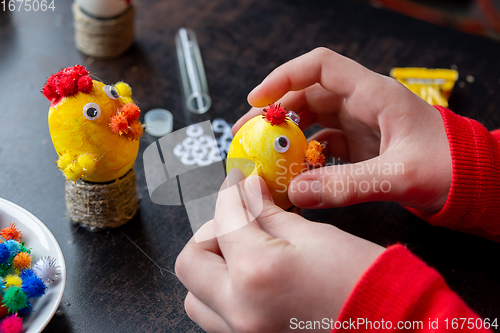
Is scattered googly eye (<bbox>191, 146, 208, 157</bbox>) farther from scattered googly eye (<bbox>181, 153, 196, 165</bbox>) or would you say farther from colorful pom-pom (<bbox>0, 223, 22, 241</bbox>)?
colorful pom-pom (<bbox>0, 223, 22, 241</bbox>)

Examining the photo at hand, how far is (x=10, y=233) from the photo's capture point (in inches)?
24.8

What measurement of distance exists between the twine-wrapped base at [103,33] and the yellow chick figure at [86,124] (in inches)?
17.0

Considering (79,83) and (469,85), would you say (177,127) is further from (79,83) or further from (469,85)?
(469,85)

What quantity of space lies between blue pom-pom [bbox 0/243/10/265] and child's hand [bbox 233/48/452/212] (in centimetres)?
44

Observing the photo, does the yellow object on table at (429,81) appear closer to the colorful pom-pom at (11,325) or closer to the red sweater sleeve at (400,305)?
the red sweater sleeve at (400,305)

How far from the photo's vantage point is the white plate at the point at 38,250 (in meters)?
0.55

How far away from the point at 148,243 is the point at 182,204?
108mm

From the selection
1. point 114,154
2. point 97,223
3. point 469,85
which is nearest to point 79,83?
point 114,154

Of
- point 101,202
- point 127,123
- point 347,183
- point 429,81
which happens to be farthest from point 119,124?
point 429,81

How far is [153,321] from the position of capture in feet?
2.12

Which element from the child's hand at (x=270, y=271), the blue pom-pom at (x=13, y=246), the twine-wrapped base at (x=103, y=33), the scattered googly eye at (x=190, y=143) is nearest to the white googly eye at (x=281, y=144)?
the child's hand at (x=270, y=271)

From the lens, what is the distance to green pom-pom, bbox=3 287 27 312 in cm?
54

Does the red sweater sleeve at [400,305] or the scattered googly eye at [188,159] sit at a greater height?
the red sweater sleeve at [400,305]

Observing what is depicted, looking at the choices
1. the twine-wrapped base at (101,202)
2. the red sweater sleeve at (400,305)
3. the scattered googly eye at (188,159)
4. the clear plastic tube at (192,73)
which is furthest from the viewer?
the clear plastic tube at (192,73)
